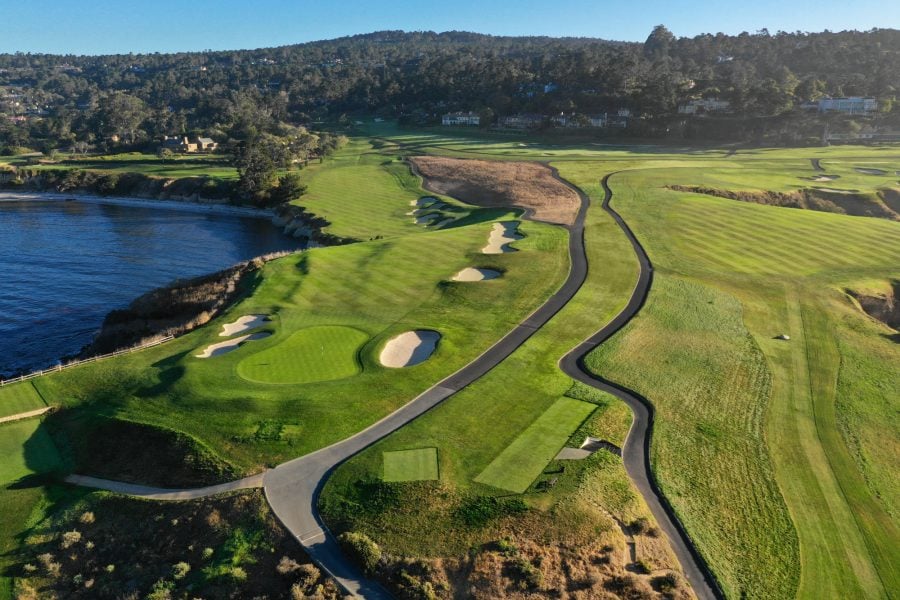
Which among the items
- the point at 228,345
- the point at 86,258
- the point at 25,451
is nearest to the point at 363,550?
the point at 25,451

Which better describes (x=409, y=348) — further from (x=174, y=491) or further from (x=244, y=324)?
(x=174, y=491)

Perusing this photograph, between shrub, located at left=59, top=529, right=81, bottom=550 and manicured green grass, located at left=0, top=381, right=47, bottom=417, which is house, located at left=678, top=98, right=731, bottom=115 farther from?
shrub, located at left=59, top=529, right=81, bottom=550

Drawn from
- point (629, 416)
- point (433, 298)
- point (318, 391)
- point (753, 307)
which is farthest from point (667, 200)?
point (318, 391)

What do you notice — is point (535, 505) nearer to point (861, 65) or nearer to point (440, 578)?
point (440, 578)

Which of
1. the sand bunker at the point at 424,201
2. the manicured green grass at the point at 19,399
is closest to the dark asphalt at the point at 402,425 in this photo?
the manicured green grass at the point at 19,399

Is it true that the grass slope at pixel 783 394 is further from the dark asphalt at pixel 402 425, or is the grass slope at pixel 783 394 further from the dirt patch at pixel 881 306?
the dirt patch at pixel 881 306

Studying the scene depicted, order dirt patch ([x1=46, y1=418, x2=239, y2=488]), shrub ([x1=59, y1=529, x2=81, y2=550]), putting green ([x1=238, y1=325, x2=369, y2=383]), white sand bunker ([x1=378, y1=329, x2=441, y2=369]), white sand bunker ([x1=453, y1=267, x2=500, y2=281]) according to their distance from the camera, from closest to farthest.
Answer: shrub ([x1=59, y1=529, x2=81, y2=550]) < dirt patch ([x1=46, y1=418, x2=239, y2=488]) < putting green ([x1=238, y1=325, x2=369, y2=383]) < white sand bunker ([x1=378, y1=329, x2=441, y2=369]) < white sand bunker ([x1=453, y1=267, x2=500, y2=281])

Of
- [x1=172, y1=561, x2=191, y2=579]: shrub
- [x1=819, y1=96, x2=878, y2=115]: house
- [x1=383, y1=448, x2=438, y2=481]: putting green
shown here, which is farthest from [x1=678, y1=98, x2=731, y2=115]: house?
[x1=172, y1=561, x2=191, y2=579]: shrub

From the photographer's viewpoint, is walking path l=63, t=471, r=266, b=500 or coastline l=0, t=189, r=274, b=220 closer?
walking path l=63, t=471, r=266, b=500
